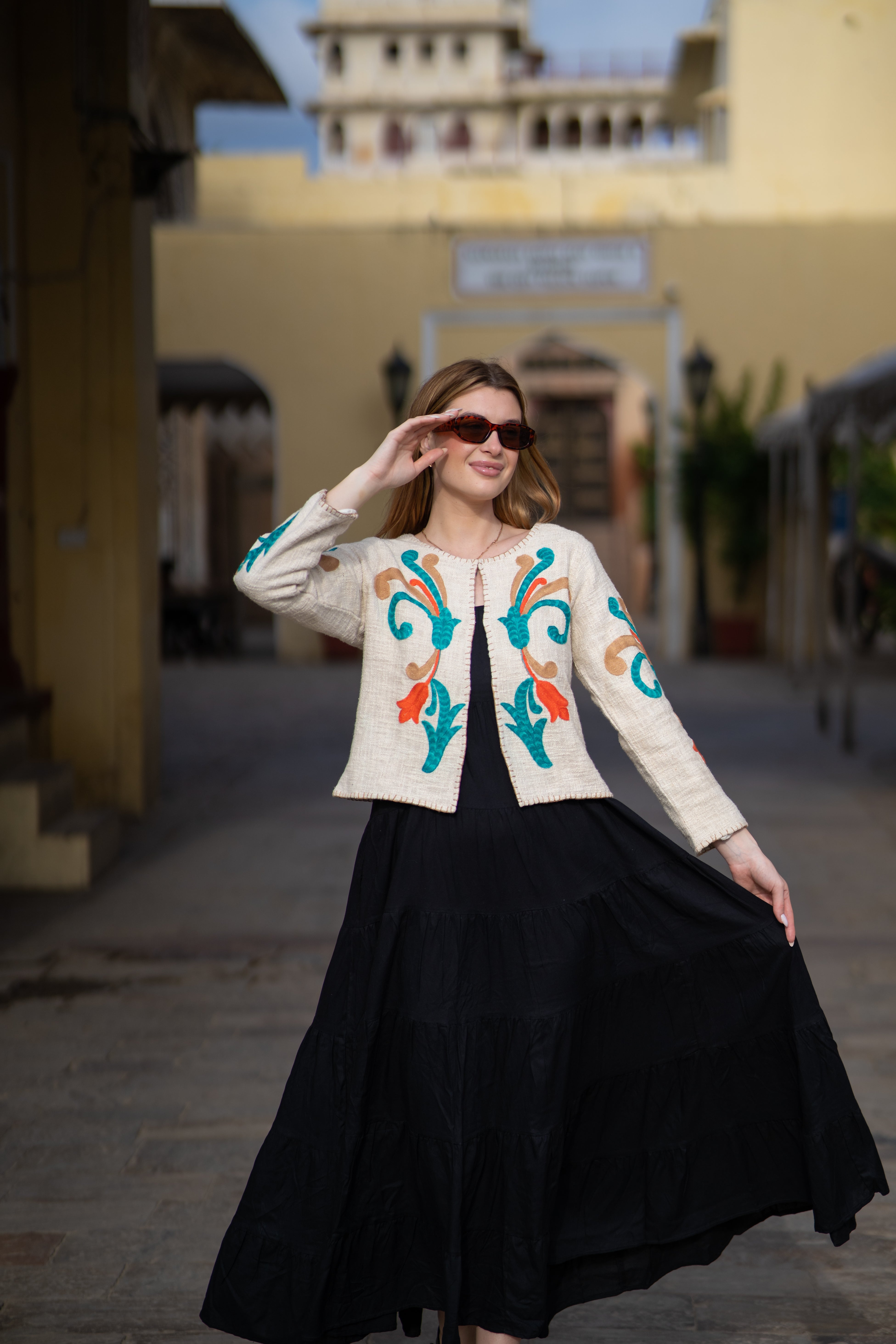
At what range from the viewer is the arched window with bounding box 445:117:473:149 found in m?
54.4

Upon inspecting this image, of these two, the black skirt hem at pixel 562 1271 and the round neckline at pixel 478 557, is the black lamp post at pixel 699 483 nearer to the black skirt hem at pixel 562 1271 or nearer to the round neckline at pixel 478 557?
the round neckline at pixel 478 557

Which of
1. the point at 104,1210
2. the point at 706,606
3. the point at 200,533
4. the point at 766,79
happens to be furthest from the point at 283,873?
the point at 200,533

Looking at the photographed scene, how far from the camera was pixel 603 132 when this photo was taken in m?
59.7

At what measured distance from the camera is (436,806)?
7.03ft

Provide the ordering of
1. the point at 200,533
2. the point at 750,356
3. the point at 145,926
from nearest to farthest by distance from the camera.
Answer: the point at 145,926 → the point at 750,356 → the point at 200,533

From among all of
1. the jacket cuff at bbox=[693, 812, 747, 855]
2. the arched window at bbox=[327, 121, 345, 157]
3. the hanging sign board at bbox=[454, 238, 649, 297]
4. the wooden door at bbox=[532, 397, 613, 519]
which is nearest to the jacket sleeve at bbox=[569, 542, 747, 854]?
the jacket cuff at bbox=[693, 812, 747, 855]

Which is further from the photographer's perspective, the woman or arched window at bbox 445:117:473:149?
arched window at bbox 445:117:473:149

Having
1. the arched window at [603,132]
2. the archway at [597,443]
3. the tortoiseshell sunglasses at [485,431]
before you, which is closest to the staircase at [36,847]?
the tortoiseshell sunglasses at [485,431]

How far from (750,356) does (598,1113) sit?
14.5 metres

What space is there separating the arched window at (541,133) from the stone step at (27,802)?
56866 mm

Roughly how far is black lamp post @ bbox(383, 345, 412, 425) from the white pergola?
3.66 m

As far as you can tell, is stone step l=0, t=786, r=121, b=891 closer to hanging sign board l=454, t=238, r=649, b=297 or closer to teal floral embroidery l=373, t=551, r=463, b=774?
teal floral embroidery l=373, t=551, r=463, b=774

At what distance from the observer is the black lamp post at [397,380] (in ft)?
50.8

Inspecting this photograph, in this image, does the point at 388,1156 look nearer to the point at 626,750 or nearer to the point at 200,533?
the point at 626,750
